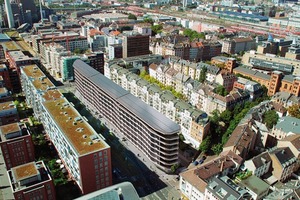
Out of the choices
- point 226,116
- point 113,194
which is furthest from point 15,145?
point 226,116

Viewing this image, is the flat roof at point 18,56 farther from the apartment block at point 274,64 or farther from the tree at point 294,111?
the apartment block at point 274,64

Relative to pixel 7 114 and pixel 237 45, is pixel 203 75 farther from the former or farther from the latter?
pixel 7 114

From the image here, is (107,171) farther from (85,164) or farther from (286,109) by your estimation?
(286,109)

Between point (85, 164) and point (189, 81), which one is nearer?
point (85, 164)

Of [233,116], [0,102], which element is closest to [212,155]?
[233,116]

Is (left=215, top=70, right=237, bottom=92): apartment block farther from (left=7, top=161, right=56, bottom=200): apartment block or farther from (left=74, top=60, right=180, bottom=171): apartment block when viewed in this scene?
(left=7, top=161, right=56, bottom=200): apartment block

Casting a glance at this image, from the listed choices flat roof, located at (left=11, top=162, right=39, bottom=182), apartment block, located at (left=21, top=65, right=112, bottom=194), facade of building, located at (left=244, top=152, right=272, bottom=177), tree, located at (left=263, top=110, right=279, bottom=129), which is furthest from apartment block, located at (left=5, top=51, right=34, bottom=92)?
facade of building, located at (left=244, top=152, right=272, bottom=177)

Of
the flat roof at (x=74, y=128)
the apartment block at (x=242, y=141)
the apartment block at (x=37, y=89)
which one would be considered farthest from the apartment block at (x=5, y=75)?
the apartment block at (x=242, y=141)
